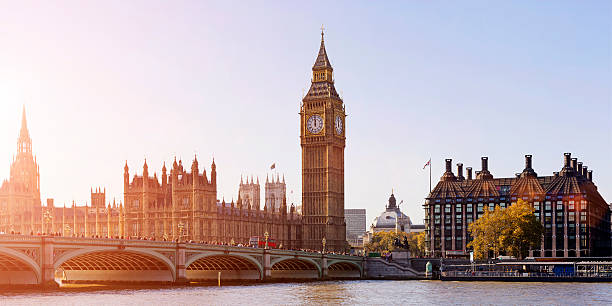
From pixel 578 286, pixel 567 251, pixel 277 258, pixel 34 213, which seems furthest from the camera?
pixel 34 213

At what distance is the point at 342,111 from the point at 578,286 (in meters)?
79.0

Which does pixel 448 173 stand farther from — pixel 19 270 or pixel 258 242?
pixel 19 270

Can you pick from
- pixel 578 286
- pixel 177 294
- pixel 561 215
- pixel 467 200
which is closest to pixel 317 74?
pixel 467 200

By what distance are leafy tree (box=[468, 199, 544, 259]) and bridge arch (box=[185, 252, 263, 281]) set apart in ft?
137

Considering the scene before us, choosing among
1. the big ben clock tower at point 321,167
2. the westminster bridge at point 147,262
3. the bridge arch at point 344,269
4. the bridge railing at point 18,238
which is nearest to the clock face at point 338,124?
the big ben clock tower at point 321,167

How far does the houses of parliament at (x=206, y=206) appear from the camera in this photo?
144375mm

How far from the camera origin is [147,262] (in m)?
97.2

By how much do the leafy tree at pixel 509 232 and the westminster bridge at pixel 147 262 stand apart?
19568mm

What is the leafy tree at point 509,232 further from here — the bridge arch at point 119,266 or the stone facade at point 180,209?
the bridge arch at point 119,266

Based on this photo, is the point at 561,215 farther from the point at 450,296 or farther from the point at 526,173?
the point at 450,296

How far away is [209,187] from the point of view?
145125mm

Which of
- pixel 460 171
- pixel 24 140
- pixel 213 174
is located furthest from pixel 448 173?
pixel 24 140

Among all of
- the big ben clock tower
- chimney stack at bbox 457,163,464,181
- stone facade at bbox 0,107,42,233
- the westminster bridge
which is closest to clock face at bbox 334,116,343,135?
the big ben clock tower

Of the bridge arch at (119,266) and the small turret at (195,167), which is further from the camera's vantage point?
the small turret at (195,167)
